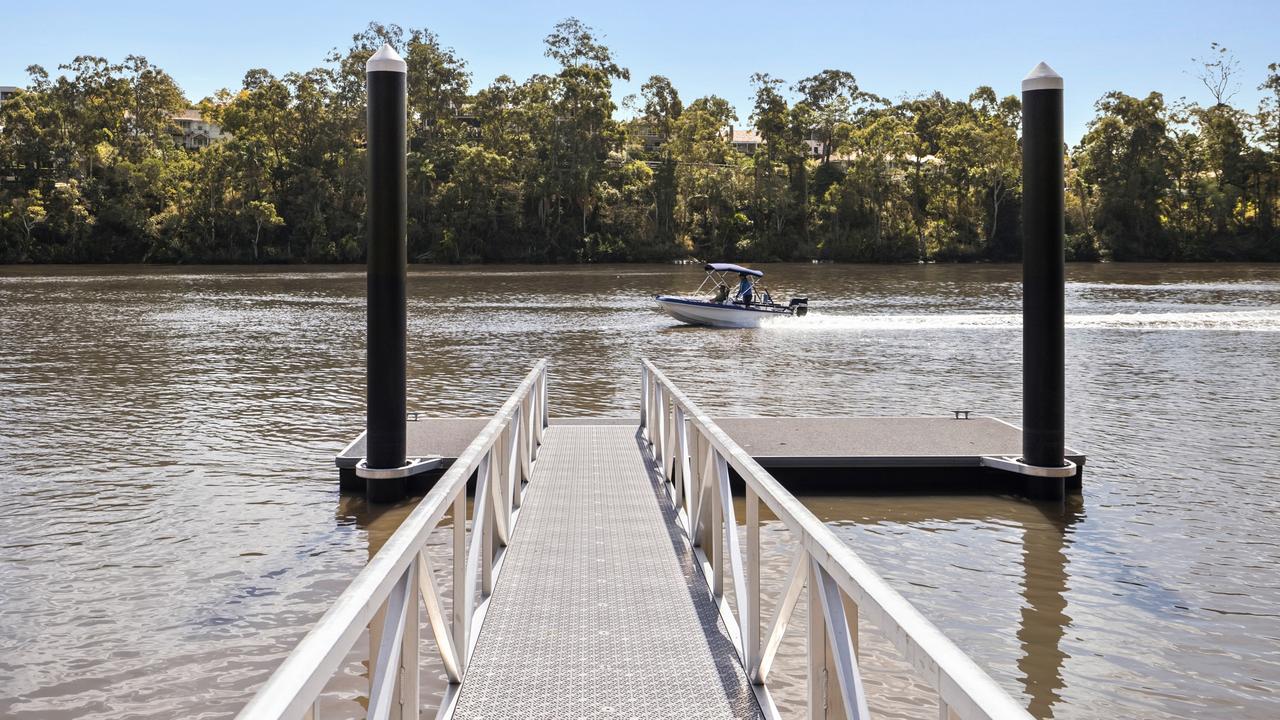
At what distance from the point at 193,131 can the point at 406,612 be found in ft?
414

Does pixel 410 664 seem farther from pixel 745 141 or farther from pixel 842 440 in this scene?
pixel 745 141

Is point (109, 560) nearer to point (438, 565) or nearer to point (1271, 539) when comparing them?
point (438, 565)

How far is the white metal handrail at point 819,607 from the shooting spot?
2.27m

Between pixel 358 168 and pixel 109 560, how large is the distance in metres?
86.3

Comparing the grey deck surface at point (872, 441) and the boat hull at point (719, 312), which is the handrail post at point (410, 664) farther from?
the boat hull at point (719, 312)

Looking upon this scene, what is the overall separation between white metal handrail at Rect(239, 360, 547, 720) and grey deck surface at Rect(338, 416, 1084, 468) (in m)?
4.25

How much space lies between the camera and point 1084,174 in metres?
91.8

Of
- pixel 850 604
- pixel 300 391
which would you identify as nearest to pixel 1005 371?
pixel 300 391

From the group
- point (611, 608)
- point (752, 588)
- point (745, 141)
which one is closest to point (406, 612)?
point (752, 588)

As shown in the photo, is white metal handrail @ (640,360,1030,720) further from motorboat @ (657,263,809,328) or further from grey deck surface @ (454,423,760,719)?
motorboat @ (657,263,809,328)

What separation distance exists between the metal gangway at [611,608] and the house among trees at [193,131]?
10739 cm

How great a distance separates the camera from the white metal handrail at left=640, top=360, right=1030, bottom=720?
2.27 metres

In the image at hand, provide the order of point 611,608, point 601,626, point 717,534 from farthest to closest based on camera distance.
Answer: point 717,534 → point 611,608 → point 601,626

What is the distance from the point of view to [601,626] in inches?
200
